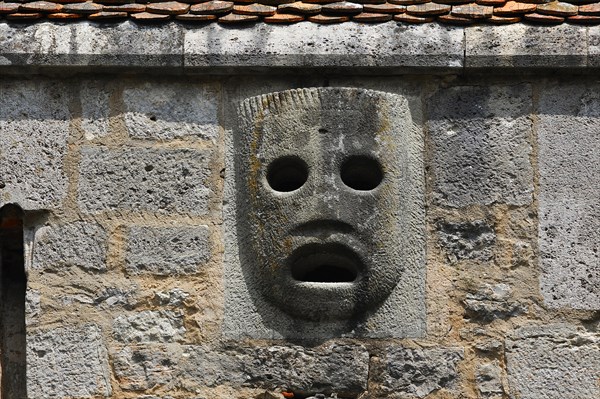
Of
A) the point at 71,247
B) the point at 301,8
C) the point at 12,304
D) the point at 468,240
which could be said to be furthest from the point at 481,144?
the point at 12,304

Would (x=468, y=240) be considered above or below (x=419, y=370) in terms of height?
above

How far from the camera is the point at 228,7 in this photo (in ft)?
21.8

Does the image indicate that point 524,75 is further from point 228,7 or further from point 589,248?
point 228,7

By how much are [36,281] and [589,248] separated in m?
2.10

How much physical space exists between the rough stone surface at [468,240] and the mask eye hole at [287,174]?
0.57 meters

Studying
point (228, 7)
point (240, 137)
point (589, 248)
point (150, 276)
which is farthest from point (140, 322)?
point (589, 248)

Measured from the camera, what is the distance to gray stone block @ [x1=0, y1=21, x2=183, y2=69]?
6566mm

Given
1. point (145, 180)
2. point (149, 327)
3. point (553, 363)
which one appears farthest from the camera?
point (145, 180)

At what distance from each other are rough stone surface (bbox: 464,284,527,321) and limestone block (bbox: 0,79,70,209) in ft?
5.31

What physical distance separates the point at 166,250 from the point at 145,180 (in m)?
0.29

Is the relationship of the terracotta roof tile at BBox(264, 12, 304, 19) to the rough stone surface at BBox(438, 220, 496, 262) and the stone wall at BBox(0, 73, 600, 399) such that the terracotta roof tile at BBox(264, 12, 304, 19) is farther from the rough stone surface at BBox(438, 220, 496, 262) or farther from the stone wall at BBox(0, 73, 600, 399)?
the rough stone surface at BBox(438, 220, 496, 262)

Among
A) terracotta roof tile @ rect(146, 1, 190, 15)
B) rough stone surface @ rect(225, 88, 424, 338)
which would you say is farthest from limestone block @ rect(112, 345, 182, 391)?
terracotta roof tile @ rect(146, 1, 190, 15)

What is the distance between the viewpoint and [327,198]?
6398 mm

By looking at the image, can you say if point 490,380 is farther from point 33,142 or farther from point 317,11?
point 33,142
